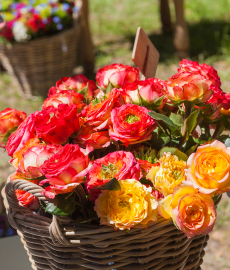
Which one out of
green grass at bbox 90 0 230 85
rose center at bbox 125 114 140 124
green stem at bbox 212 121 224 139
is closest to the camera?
rose center at bbox 125 114 140 124

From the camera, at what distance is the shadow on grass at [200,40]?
262cm

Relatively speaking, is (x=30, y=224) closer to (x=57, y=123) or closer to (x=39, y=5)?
(x=57, y=123)

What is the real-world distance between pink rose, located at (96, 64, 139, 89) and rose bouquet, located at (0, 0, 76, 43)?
1.56 metres

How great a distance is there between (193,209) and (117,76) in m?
0.33

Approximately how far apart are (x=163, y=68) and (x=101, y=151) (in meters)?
1.94

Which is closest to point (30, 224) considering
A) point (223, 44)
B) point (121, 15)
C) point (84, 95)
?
point (84, 95)

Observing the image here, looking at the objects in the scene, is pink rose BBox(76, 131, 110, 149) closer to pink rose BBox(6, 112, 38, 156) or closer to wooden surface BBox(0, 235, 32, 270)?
pink rose BBox(6, 112, 38, 156)

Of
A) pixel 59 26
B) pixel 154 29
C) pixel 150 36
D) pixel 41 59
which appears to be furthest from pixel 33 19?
pixel 154 29

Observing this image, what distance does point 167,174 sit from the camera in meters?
0.53

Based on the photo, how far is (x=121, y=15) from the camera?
3482mm

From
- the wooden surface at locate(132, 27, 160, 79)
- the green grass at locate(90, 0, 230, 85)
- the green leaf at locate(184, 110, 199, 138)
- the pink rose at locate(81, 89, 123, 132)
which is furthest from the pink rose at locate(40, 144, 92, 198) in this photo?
the green grass at locate(90, 0, 230, 85)

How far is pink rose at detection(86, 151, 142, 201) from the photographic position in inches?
20.8

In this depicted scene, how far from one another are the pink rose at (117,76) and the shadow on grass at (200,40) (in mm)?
1971

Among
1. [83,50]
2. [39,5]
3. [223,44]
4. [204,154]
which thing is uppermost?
[204,154]
